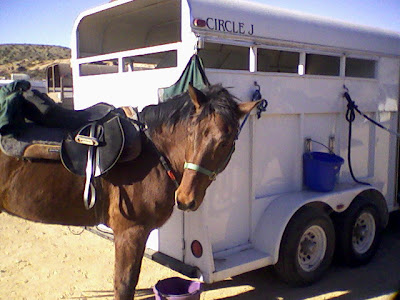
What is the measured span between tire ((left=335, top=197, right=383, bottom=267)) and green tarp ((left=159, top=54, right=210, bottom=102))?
2.52 m

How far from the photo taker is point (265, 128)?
387cm

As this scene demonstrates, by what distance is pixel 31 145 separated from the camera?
111 inches

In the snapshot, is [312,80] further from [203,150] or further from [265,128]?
[203,150]

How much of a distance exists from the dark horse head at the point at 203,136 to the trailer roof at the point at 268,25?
2.81 feet

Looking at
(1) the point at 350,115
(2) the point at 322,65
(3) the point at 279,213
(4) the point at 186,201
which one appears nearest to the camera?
(4) the point at 186,201

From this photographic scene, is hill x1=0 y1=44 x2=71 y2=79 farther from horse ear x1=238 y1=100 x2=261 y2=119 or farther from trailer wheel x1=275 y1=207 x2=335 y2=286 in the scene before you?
horse ear x1=238 y1=100 x2=261 y2=119

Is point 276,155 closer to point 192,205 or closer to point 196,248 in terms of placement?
point 196,248

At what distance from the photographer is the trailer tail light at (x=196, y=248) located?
337cm

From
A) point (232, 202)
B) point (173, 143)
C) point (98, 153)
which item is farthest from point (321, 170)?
point (98, 153)

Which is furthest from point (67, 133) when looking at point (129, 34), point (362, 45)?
point (362, 45)

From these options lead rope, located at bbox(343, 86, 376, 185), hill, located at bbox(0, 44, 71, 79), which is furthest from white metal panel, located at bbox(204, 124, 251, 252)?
hill, located at bbox(0, 44, 71, 79)

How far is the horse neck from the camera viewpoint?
113 inches

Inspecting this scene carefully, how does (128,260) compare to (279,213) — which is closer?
(128,260)

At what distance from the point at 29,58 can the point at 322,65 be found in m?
45.1
